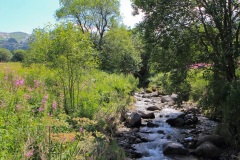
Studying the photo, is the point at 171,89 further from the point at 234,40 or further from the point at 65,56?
the point at 65,56

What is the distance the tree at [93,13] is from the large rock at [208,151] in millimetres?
31136

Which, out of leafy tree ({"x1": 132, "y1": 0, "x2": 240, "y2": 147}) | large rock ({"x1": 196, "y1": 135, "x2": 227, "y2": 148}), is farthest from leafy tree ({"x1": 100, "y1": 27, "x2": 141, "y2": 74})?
large rock ({"x1": 196, "y1": 135, "x2": 227, "y2": 148})

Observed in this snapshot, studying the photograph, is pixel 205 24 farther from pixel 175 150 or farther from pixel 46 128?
pixel 46 128

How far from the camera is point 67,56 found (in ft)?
31.7

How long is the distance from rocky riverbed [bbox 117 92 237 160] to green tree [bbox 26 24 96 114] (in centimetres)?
310

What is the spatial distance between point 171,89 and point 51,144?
615cm

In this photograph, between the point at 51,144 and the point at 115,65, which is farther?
the point at 115,65

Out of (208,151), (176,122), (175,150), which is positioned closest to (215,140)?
(208,151)

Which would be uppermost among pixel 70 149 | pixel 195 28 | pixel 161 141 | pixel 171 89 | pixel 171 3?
pixel 171 3

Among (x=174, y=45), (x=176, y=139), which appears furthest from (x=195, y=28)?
(x=176, y=139)

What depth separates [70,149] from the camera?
19.5 ft

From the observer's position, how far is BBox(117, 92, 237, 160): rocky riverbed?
907cm

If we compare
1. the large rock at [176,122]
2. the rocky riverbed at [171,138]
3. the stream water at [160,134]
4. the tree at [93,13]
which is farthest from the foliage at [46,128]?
the tree at [93,13]

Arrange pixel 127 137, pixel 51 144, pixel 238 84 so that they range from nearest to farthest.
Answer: pixel 51 144, pixel 238 84, pixel 127 137
